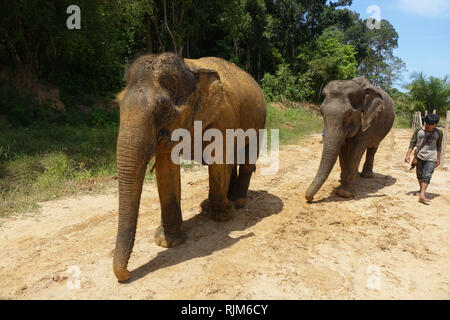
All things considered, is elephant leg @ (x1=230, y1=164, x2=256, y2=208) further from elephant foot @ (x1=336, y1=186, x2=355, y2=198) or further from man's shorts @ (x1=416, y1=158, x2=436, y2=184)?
man's shorts @ (x1=416, y1=158, x2=436, y2=184)

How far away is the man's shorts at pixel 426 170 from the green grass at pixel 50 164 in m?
5.27

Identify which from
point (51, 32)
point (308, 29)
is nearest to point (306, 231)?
point (51, 32)

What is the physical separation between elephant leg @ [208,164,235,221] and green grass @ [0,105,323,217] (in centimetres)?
224

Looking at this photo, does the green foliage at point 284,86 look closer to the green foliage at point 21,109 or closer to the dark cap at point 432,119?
the green foliage at point 21,109

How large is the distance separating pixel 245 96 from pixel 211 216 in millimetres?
1976

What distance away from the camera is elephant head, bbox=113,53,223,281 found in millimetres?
2887

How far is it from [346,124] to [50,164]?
640 cm

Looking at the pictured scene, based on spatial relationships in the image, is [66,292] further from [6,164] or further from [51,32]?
[51,32]

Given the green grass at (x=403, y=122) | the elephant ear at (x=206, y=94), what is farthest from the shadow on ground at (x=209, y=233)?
the green grass at (x=403, y=122)

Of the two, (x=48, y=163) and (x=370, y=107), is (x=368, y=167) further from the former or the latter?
(x=48, y=163)

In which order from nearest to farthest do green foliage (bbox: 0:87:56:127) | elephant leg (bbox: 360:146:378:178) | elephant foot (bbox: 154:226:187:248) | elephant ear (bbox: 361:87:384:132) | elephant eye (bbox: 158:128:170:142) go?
elephant eye (bbox: 158:128:170:142)
elephant foot (bbox: 154:226:187:248)
elephant ear (bbox: 361:87:384:132)
elephant leg (bbox: 360:146:378:178)
green foliage (bbox: 0:87:56:127)

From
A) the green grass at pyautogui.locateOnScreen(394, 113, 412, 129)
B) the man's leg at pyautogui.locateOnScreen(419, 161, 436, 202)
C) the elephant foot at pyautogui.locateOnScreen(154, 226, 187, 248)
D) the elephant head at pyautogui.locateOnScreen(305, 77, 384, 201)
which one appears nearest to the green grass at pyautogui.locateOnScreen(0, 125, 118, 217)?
the elephant foot at pyautogui.locateOnScreen(154, 226, 187, 248)

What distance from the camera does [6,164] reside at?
6.88 m

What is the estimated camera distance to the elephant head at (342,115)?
5.82 metres
